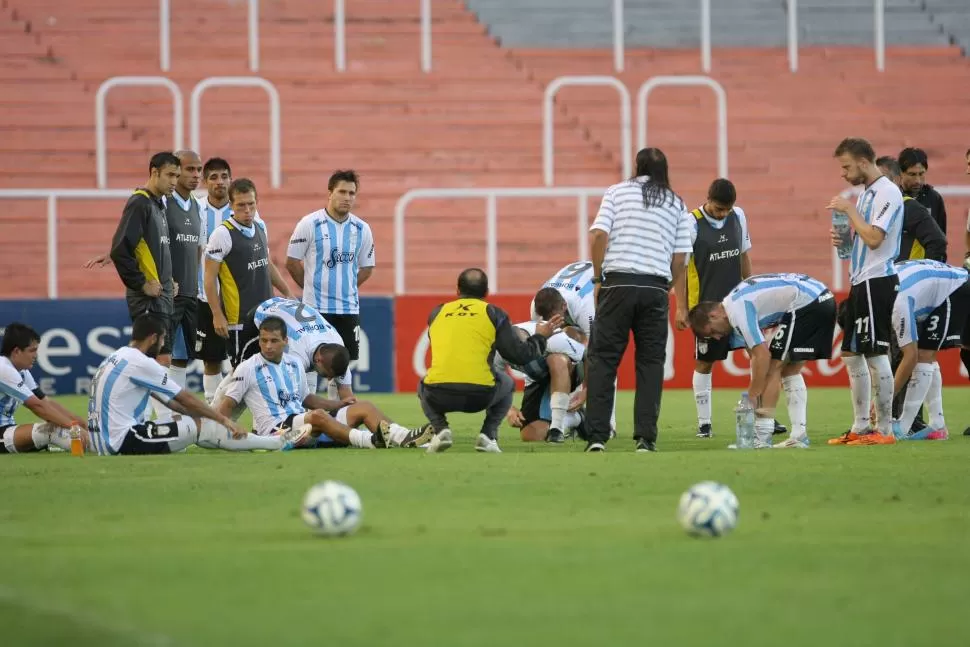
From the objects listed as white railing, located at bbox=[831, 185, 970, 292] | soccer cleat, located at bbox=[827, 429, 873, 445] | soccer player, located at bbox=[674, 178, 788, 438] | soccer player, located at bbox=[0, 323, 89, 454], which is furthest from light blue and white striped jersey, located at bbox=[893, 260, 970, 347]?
white railing, located at bbox=[831, 185, 970, 292]

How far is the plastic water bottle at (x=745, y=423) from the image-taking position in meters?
10.5

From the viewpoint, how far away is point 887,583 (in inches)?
207

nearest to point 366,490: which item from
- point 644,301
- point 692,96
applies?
point 644,301

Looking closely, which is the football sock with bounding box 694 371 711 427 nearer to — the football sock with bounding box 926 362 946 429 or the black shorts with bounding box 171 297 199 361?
the football sock with bounding box 926 362 946 429

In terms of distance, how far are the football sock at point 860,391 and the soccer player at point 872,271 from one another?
0.03ft

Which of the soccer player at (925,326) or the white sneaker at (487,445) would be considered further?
the soccer player at (925,326)

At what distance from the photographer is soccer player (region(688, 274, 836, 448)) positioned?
1046 centimetres

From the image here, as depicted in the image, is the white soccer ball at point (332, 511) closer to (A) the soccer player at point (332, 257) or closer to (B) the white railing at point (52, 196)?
(A) the soccer player at point (332, 257)

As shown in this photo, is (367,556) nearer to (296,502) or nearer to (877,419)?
(296,502)

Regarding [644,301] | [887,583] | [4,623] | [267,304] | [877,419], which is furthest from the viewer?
[267,304]

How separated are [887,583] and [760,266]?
658 inches

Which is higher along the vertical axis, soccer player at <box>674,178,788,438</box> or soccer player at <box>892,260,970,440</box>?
soccer player at <box>674,178,788,438</box>

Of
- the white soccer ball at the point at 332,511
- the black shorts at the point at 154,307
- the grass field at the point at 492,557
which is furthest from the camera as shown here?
the black shorts at the point at 154,307

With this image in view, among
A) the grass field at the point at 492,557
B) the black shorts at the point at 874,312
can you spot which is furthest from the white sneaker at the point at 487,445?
the black shorts at the point at 874,312
